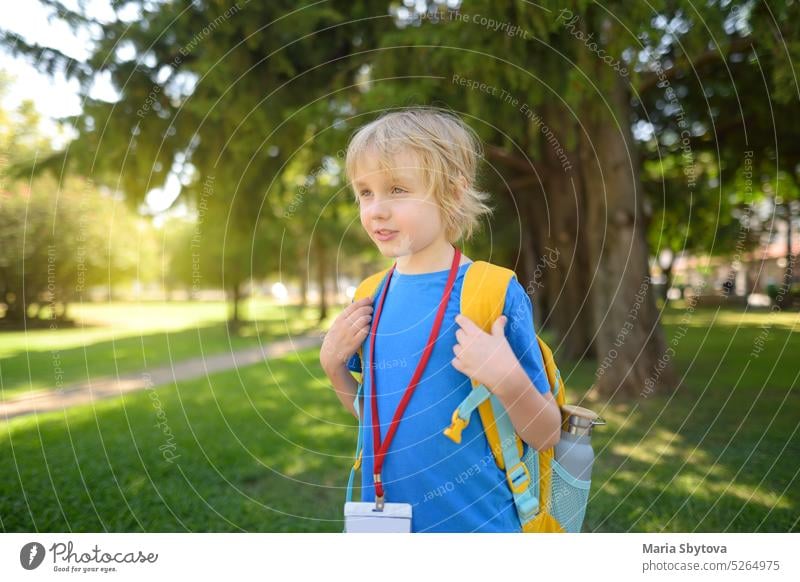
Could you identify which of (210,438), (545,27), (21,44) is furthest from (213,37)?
(210,438)

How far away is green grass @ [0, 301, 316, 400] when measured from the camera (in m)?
8.73

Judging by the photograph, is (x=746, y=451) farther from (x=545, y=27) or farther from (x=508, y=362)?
(x=508, y=362)

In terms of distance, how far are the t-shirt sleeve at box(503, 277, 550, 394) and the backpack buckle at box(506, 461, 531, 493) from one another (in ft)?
0.73

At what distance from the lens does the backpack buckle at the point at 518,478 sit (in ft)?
4.89

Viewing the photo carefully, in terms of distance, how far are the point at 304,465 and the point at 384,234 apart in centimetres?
384

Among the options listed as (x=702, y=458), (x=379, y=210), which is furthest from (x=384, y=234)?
(x=702, y=458)

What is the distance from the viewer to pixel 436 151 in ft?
4.88

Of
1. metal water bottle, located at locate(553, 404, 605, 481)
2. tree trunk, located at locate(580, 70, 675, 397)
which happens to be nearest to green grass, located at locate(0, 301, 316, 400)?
metal water bottle, located at locate(553, 404, 605, 481)

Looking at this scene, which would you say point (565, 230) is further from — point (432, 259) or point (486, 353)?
point (486, 353)

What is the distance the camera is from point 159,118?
199 inches

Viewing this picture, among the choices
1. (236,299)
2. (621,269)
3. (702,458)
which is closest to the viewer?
(702,458)

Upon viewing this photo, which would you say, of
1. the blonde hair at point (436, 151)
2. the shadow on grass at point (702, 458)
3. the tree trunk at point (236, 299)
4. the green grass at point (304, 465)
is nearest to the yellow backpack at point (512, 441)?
the blonde hair at point (436, 151)

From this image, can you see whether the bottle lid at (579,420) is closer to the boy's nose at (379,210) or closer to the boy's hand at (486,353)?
the boy's hand at (486,353)

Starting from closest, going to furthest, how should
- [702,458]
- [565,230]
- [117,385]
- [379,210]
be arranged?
[379,210], [702,458], [565,230], [117,385]
